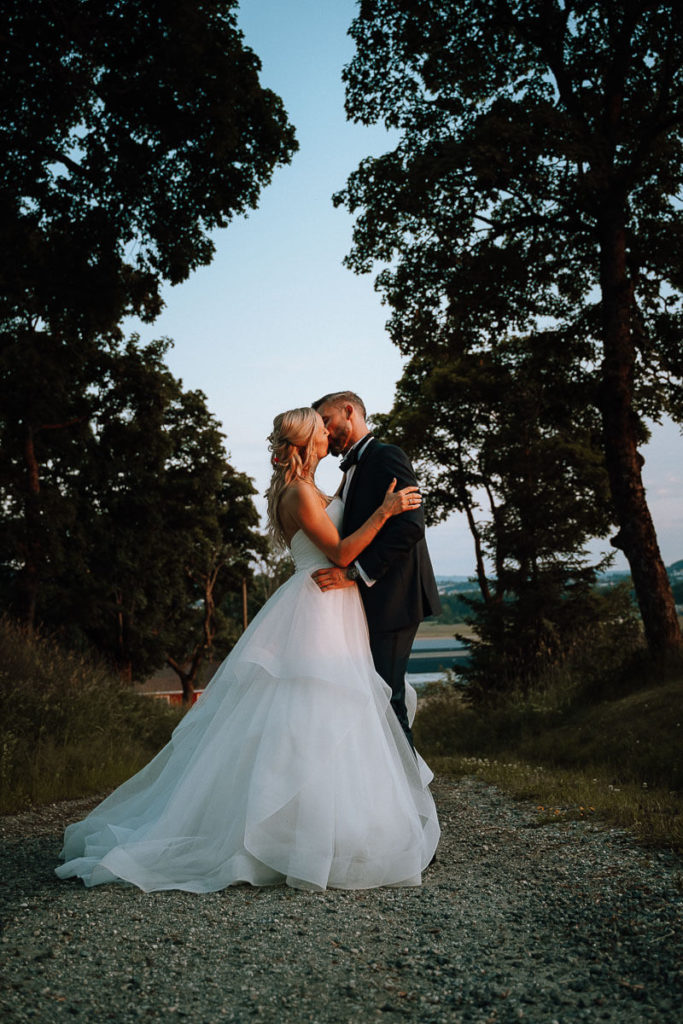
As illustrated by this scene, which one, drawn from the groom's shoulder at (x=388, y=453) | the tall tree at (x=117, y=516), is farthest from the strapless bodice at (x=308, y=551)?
the tall tree at (x=117, y=516)

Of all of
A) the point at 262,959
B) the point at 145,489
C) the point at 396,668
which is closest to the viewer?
the point at 262,959

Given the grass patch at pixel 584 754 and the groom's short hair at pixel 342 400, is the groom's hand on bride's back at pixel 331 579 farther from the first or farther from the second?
the grass patch at pixel 584 754

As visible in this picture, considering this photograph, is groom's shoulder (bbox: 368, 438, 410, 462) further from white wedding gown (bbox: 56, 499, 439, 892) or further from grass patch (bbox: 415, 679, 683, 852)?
grass patch (bbox: 415, 679, 683, 852)

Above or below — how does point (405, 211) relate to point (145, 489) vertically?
above

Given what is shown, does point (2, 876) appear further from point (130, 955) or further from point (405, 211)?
point (405, 211)

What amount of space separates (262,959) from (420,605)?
234 centimetres

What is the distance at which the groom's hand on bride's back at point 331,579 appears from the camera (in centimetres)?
497

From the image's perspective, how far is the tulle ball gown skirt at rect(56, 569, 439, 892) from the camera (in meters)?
4.26

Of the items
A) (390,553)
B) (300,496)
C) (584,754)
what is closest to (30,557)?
(584,754)

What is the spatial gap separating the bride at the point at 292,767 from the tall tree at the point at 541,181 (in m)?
8.49

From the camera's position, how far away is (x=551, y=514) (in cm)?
2003

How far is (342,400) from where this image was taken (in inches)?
216

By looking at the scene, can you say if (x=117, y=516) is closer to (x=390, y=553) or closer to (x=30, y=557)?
(x=30, y=557)

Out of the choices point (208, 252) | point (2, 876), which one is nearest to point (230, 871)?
point (2, 876)
